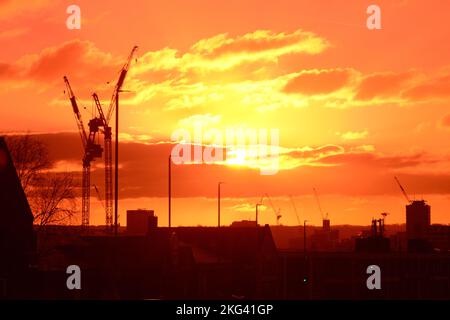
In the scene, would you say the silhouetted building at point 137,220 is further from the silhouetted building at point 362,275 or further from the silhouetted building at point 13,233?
the silhouetted building at point 13,233

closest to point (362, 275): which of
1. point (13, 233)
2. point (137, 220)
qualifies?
point (137, 220)

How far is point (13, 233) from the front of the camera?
226ft

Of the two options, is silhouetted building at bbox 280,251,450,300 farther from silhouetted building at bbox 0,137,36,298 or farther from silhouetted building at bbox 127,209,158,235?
silhouetted building at bbox 0,137,36,298

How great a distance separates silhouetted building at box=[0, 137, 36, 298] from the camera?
6756cm

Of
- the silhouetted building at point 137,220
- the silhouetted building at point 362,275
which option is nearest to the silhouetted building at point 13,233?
the silhouetted building at point 362,275

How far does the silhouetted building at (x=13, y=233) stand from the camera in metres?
67.6

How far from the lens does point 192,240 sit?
107812 millimetres

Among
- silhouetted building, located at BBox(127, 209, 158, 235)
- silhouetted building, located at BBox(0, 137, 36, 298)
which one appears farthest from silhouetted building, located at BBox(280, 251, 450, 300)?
silhouetted building, located at BBox(0, 137, 36, 298)
